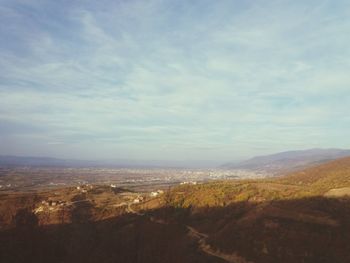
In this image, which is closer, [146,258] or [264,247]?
[146,258]

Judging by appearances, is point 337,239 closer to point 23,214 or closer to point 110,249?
point 110,249

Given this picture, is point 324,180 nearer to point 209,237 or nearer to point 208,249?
point 209,237

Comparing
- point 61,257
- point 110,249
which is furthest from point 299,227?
point 61,257

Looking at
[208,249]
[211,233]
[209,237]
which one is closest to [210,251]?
[208,249]

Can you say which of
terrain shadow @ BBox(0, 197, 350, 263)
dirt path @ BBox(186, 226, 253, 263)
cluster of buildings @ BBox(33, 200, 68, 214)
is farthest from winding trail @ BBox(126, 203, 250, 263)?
cluster of buildings @ BBox(33, 200, 68, 214)

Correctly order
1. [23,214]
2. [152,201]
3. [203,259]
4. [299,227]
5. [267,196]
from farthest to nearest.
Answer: [152,201], [267,196], [299,227], [203,259], [23,214]

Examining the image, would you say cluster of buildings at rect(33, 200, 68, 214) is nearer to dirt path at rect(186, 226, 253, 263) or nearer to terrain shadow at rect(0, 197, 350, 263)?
terrain shadow at rect(0, 197, 350, 263)

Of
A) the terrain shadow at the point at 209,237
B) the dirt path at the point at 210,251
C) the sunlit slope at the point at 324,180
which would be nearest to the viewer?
the terrain shadow at the point at 209,237

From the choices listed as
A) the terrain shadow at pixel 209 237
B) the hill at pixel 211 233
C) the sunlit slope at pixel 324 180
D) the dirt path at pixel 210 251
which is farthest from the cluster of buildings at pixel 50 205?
the sunlit slope at pixel 324 180

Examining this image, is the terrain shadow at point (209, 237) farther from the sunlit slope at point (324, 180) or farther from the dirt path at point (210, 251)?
the sunlit slope at point (324, 180)
